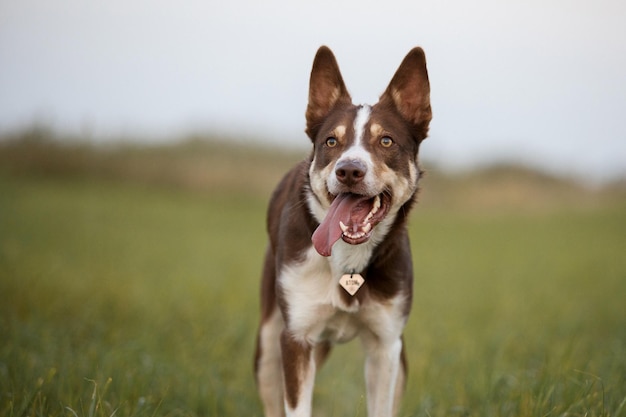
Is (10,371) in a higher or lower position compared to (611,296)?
higher

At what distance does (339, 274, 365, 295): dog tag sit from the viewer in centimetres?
453

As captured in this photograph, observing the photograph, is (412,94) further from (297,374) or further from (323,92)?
(297,374)

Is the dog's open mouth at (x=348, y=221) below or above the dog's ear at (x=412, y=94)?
below

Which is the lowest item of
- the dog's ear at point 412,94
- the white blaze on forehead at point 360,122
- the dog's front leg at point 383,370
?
the dog's front leg at point 383,370

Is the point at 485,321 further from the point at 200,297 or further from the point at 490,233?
the point at 490,233

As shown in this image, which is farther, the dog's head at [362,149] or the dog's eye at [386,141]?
the dog's eye at [386,141]

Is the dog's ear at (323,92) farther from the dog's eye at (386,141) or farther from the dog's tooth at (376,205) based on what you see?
the dog's tooth at (376,205)

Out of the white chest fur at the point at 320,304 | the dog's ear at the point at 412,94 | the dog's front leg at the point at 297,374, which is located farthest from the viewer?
the dog's ear at the point at 412,94

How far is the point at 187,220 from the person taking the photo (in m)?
18.6

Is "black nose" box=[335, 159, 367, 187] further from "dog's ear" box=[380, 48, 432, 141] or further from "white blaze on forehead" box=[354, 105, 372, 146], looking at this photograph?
"dog's ear" box=[380, 48, 432, 141]

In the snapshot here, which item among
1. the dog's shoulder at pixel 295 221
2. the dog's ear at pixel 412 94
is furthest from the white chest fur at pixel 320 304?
the dog's ear at pixel 412 94

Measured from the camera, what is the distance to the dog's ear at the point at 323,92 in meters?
4.81

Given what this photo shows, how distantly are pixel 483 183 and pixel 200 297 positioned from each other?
17333mm

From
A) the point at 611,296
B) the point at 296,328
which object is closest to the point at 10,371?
the point at 296,328
